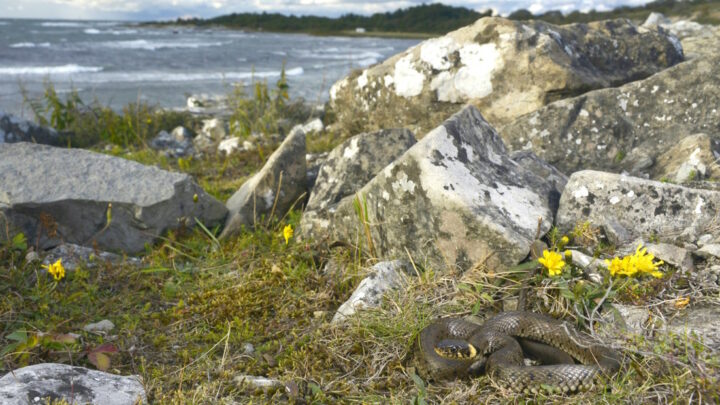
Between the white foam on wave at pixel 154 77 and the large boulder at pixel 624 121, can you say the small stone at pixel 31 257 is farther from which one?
the white foam on wave at pixel 154 77

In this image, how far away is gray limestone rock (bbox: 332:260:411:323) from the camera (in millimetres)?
3793

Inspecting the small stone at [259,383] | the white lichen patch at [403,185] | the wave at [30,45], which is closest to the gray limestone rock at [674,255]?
the white lichen patch at [403,185]

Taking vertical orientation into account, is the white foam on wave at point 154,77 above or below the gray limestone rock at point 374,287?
below

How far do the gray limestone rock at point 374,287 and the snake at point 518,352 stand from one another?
49 centimetres

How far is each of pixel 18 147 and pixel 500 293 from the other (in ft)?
15.5

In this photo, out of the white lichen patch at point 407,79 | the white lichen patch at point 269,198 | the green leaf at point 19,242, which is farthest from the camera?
the white lichen patch at point 407,79

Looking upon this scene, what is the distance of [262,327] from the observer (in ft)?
12.7

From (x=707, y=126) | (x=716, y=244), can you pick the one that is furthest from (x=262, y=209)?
(x=707, y=126)

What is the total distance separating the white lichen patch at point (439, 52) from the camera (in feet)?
23.3

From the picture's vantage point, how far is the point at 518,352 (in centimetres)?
316

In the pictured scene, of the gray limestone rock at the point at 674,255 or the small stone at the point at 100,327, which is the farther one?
the small stone at the point at 100,327

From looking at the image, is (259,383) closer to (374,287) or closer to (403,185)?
(374,287)

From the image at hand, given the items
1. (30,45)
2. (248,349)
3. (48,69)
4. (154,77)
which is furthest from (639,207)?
(30,45)

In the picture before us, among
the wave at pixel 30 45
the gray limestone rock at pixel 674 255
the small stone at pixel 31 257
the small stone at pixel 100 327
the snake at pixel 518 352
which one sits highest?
the wave at pixel 30 45
